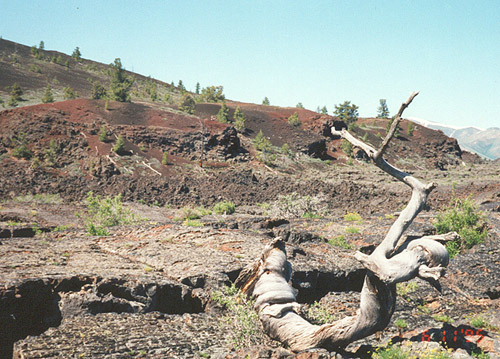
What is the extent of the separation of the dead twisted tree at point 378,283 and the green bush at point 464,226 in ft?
30.4

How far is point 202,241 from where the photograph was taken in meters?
11.3

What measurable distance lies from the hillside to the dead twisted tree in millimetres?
270

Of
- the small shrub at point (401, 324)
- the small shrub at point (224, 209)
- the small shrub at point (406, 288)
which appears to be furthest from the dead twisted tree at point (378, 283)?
the small shrub at point (224, 209)

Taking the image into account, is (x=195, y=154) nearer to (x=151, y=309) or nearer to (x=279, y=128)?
(x=279, y=128)

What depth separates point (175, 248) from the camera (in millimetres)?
10500

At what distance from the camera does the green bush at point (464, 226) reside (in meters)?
13.2

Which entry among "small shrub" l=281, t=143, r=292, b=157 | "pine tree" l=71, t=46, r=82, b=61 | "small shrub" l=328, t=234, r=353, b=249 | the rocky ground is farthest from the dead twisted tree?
"pine tree" l=71, t=46, r=82, b=61

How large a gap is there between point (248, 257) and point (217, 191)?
2199 centimetres

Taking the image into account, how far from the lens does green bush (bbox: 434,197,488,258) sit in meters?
13.2

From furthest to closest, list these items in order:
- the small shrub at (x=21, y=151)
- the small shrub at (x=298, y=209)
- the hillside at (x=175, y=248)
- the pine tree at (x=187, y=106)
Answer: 1. the pine tree at (x=187, y=106)
2. the small shrub at (x=21, y=151)
3. the small shrub at (x=298, y=209)
4. the hillside at (x=175, y=248)

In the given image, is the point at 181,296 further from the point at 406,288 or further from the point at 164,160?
the point at 164,160

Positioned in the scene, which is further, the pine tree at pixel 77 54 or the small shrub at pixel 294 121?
the pine tree at pixel 77 54
